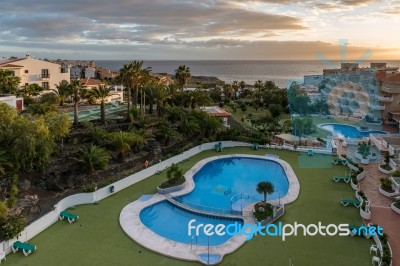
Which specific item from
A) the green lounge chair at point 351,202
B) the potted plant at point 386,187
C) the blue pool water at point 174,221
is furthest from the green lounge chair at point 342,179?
the blue pool water at point 174,221

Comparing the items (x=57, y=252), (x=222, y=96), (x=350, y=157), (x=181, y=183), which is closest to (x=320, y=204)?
(x=181, y=183)

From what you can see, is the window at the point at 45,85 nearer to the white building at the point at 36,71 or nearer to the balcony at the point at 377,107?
the white building at the point at 36,71

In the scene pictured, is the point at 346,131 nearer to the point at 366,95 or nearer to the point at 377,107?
the point at 377,107

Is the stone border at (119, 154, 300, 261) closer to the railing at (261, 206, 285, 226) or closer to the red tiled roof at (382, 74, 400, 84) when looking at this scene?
the railing at (261, 206, 285, 226)

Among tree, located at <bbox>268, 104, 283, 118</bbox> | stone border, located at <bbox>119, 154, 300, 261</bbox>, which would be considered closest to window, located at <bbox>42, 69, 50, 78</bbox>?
tree, located at <bbox>268, 104, 283, 118</bbox>

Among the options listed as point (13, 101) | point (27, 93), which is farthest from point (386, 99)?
point (13, 101)

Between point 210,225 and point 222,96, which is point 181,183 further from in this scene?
point 222,96
